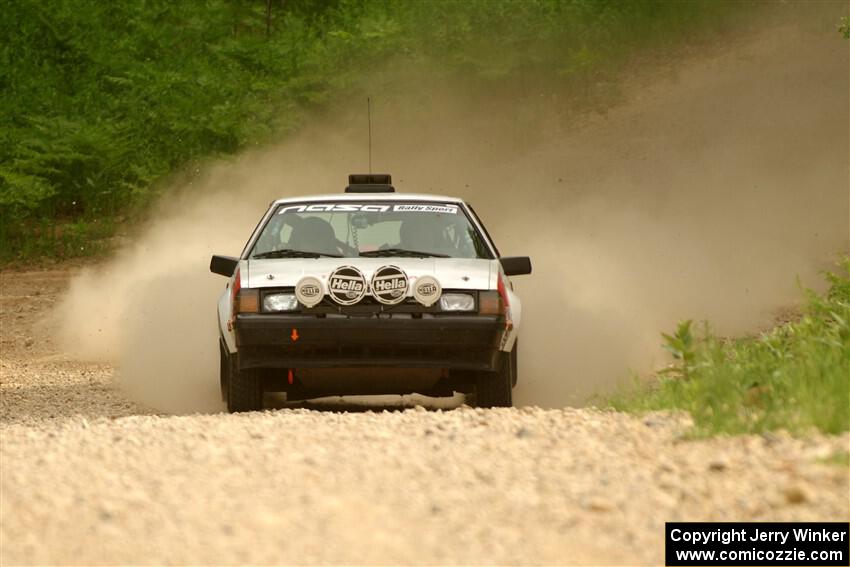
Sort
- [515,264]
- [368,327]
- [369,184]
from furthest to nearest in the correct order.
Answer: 1. [369,184]
2. [515,264]
3. [368,327]

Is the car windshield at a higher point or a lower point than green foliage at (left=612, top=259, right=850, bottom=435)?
higher

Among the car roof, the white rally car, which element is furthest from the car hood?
the car roof

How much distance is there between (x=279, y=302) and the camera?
926cm

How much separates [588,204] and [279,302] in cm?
1420

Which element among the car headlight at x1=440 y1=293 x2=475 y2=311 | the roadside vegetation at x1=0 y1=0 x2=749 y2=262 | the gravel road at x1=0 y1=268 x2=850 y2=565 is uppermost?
the roadside vegetation at x1=0 y1=0 x2=749 y2=262

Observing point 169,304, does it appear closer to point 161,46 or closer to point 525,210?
point 525,210

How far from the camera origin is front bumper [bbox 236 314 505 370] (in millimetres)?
9047

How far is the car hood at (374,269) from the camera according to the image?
929 cm

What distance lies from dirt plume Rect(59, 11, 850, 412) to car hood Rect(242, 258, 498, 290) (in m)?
1.96

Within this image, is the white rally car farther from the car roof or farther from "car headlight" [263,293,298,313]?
the car roof

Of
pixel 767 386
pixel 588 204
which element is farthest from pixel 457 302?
pixel 588 204

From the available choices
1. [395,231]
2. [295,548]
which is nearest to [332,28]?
[395,231]

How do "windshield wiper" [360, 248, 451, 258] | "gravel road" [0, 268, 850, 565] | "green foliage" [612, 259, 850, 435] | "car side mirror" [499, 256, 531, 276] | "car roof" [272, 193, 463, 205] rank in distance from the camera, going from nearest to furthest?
"gravel road" [0, 268, 850, 565], "green foliage" [612, 259, 850, 435], "windshield wiper" [360, 248, 451, 258], "car side mirror" [499, 256, 531, 276], "car roof" [272, 193, 463, 205]

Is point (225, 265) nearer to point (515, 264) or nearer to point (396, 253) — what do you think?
point (396, 253)
